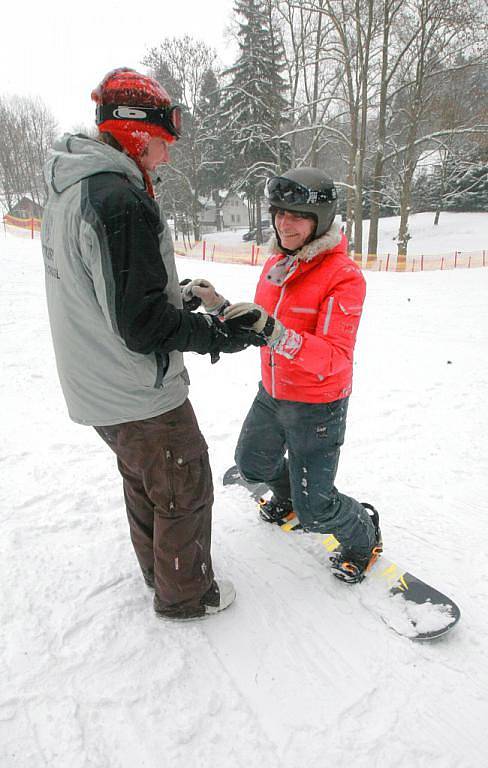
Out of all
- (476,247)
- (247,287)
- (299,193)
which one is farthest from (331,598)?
(476,247)

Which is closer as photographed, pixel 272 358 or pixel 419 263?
pixel 272 358

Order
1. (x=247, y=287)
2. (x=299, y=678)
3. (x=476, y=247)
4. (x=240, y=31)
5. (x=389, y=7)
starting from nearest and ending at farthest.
A: (x=299, y=678)
(x=247, y=287)
(x=389, y=7)
(x=240, y=31)
(x=476, y=247)

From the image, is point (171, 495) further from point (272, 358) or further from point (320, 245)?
point (320, 245)

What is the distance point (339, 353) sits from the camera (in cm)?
212

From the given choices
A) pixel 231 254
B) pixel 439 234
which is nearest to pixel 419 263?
pixel 231 254

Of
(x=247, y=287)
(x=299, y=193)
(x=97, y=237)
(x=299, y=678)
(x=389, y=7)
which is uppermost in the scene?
(x=389, y=7)

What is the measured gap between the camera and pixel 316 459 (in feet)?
7.75

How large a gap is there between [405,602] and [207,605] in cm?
104

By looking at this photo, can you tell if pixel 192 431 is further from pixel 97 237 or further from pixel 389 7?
pixel 389 7

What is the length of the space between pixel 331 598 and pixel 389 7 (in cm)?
2403

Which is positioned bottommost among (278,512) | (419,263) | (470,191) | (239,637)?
(239,637)

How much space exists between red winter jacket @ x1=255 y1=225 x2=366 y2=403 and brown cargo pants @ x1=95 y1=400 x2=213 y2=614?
575 mm

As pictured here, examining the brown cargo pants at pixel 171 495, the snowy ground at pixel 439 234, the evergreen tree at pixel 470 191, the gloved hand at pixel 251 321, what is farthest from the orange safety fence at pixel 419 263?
the brown cargo pants at pixel 171 495

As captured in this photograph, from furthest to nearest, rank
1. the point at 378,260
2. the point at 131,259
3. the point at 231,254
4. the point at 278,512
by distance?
the point at 231,254
the point at 378,260
the point at 278,512
the point at 131,259
